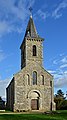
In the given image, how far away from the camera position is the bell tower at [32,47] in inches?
2318

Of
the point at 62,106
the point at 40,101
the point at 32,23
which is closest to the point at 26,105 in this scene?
the point at 40,101

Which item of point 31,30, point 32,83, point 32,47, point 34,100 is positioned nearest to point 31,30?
point 31,30

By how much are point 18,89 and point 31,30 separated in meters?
13.8

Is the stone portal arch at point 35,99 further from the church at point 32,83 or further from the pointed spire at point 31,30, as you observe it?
the pointed spire at point 31,30

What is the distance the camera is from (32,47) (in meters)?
59.6

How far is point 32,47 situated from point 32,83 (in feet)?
25.8

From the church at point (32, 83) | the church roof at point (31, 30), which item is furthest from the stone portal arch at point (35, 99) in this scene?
the church roof at point (31, 30)

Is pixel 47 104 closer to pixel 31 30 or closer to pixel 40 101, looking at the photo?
pixel 40 101

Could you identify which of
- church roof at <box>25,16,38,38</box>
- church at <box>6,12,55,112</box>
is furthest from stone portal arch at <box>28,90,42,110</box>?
church roof at <box>25,16,38,38</box>

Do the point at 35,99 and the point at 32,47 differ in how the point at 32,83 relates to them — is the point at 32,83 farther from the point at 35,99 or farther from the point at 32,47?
the point at 32,47

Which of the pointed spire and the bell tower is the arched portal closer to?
the bell tower

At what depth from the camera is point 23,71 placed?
187ft

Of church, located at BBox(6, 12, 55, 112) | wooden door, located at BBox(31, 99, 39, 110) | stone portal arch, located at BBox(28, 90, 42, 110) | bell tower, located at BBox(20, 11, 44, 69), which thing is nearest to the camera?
church, located at BBox(6, 12, 55, 112)

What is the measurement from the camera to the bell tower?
193 feet
